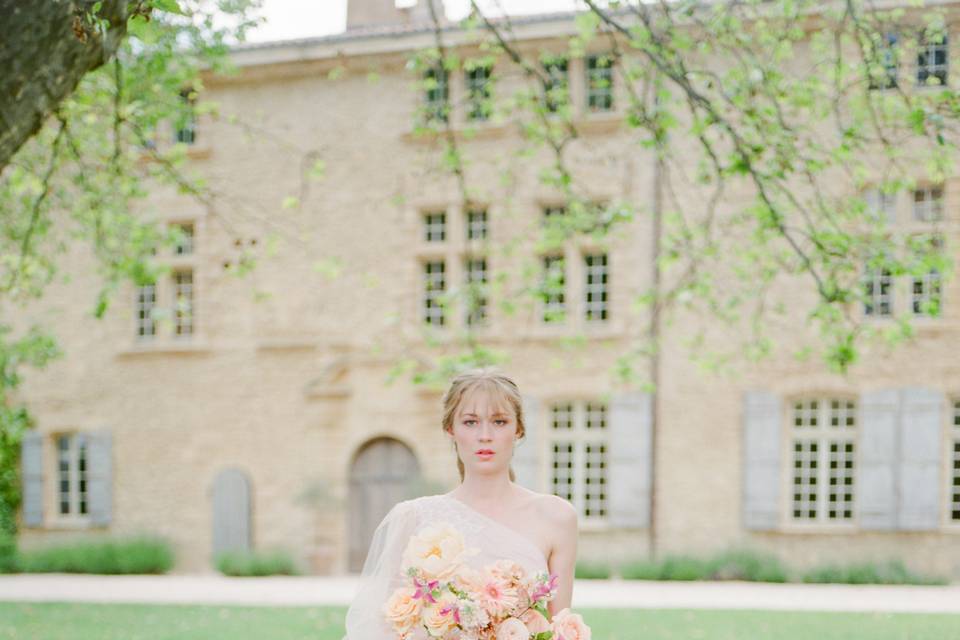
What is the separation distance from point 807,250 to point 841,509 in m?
3.83

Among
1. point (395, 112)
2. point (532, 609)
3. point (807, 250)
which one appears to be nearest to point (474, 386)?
point (532, 609)

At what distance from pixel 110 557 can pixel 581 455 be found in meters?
7.24

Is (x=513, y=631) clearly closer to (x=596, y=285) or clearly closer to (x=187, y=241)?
(x=596, y=285)

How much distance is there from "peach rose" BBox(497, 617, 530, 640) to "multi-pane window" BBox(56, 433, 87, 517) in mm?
16107

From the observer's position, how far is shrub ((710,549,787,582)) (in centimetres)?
1502

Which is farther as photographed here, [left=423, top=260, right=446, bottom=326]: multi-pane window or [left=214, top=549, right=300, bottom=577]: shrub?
[left=423, top=260, right=446, bottom=326]: multi-pane window

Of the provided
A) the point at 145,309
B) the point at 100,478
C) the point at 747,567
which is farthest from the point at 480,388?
the point at 145,309

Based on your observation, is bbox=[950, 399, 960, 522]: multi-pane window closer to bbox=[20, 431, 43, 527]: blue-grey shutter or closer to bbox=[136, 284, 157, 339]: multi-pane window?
bbox=[136, 284, 157, 339]: multi-pane window

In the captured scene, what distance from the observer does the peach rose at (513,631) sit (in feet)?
10.0

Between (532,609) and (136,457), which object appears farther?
(136,457)

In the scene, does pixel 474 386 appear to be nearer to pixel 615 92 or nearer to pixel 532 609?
pixel 532 609

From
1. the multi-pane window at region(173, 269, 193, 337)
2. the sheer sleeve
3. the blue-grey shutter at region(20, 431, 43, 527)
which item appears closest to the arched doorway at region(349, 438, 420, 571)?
the multi-pane window at region(173, 269, 193, 337)

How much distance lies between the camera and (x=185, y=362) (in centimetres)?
1750

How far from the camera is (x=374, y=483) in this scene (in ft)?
55.0
